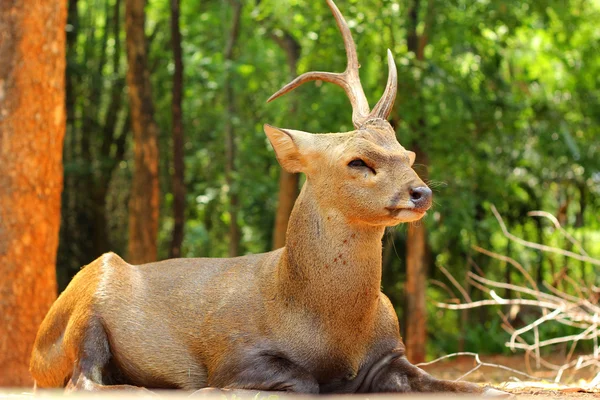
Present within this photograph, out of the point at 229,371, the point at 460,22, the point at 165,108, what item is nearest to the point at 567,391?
the point at 229,371

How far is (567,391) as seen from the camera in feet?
18.8

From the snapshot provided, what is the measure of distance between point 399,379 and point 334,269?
2.42 ft

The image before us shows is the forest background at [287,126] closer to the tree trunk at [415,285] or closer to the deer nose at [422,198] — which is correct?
the tree trunk at [415,285]

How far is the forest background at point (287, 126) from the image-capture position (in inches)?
480

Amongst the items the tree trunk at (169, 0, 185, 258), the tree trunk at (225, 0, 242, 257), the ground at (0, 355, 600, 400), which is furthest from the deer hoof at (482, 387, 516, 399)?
the tree trunk at (225, 0, 242, 257)

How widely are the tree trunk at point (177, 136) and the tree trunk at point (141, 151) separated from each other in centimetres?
40

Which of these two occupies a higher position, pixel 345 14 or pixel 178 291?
pixel 345 14

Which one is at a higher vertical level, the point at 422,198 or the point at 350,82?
the point at 350,82

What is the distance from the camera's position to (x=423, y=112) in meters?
13.1

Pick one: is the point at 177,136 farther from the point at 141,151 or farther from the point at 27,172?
the point at 27,172

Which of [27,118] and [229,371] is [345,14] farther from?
[229,371]

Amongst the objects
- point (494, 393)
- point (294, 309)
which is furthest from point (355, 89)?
point (494, 393)

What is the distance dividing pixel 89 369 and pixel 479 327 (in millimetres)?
11156

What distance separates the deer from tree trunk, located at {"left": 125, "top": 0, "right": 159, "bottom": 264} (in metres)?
7.23
